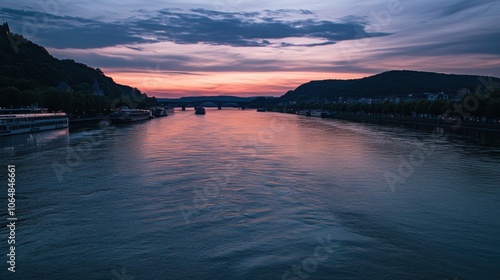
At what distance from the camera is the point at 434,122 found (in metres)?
66.2

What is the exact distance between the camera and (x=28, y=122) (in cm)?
4534

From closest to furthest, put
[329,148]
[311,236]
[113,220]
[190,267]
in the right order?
[190,267] < [311,236] < [113,220] < [329,148]

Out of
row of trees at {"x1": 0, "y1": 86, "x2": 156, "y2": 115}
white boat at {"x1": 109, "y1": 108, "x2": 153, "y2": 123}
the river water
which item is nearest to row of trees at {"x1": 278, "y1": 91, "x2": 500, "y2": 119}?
the river water

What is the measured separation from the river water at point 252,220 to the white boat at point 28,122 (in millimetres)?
18827

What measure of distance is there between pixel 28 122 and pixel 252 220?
40.3 metres

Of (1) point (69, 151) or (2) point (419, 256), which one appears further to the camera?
(1) point (69, 151)

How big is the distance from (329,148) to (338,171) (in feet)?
38.3

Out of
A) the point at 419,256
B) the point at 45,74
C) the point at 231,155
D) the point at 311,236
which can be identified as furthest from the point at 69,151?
the point at 45,74

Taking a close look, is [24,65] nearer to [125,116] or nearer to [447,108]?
[125,116]

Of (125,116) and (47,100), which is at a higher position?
(47,100)

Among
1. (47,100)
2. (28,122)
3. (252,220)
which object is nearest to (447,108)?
(28,122)

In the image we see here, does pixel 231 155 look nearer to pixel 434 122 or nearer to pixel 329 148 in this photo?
pixel 329 148

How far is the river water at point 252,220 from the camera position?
939cm

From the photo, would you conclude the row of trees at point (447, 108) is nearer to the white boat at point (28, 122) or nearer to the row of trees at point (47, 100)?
the white boat at point (28, 122)
